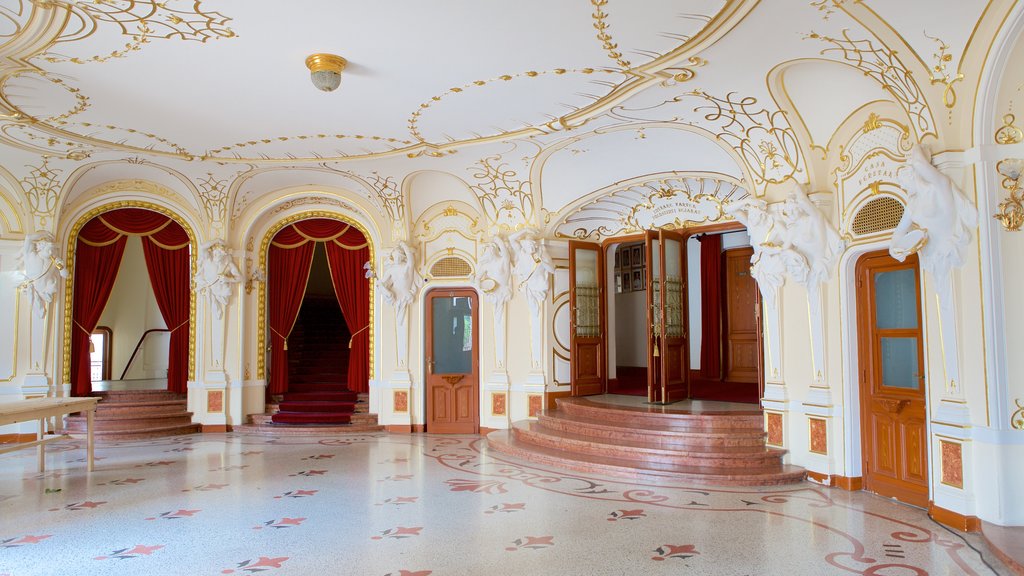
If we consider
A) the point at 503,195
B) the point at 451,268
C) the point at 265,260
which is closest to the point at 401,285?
the point at 451,268

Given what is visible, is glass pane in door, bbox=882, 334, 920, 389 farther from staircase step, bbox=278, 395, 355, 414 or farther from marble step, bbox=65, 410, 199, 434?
marble step, bbox=65, 410, 199, 434

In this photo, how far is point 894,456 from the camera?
226 inches

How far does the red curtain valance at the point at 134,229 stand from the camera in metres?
9.74

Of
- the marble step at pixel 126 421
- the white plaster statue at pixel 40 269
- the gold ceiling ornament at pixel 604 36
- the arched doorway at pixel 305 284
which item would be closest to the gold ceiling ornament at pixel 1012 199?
the gold ceiling ornament at pixel 604 36

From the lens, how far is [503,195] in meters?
9.14

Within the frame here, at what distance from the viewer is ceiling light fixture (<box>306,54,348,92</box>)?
548 centimetres

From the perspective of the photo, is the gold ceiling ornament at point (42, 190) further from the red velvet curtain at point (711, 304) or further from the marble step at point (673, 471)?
the red velvet curtain at point (711, 304)

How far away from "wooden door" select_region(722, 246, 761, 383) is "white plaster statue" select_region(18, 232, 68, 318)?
371 inches

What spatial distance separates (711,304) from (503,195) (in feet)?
13.0

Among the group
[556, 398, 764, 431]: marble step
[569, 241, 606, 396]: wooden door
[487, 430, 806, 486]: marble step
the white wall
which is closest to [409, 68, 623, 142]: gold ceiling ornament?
[569, 241, 606, 396]: wooden door

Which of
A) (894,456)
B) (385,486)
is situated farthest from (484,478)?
(894,456)

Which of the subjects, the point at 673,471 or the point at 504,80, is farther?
the point at 673,471

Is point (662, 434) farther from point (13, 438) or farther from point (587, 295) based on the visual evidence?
point (13, 438)

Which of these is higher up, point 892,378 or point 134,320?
point 134,320
